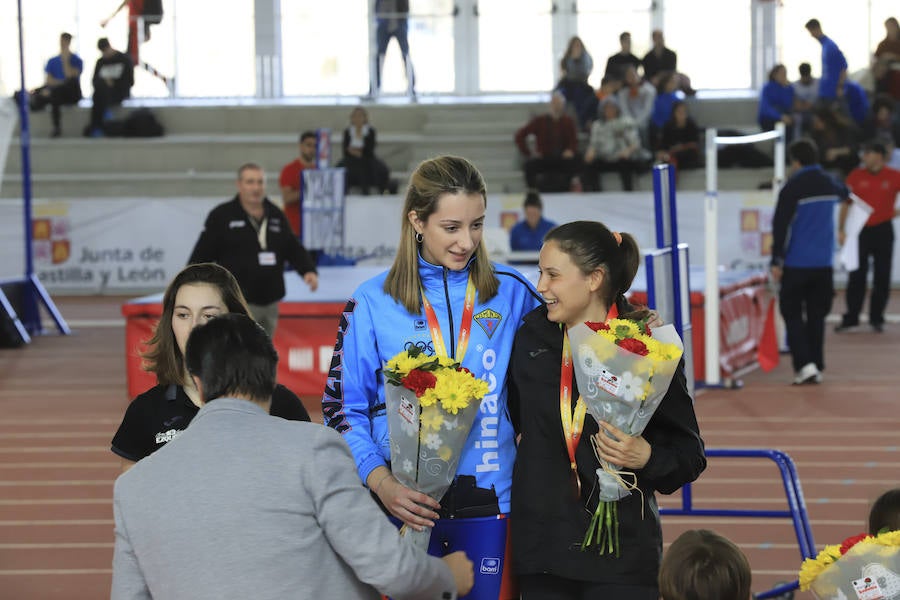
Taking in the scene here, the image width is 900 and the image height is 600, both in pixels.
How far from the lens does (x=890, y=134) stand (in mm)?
17312

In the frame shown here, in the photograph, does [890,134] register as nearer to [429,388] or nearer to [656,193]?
[656,193]

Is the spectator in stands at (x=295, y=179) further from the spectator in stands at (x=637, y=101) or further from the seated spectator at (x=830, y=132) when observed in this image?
the seated spectator at (x=830, y=132)

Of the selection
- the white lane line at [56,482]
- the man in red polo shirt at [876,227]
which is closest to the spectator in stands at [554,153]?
the man in red polo shirt at [876,227]

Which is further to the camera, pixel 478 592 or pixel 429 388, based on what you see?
pixel 478 592

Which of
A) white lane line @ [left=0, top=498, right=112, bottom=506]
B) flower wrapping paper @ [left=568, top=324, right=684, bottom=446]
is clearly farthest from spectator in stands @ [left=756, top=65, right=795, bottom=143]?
flower wrapping paper @ [left=568, top=324, right=684, bottom=446]

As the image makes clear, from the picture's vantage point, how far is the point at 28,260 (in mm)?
12828

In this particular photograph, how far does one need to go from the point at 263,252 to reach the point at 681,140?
35.5ft

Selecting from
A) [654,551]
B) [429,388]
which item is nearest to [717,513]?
[654,551]

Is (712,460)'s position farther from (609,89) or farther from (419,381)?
(609,89)

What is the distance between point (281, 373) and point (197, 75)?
1458cm

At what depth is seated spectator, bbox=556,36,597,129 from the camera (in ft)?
61.6

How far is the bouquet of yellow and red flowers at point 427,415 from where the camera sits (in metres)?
2.59

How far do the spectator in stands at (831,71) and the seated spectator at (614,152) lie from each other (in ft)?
9.12

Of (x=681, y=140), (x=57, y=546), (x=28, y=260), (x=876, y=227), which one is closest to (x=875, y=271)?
(x=876, y=227)
